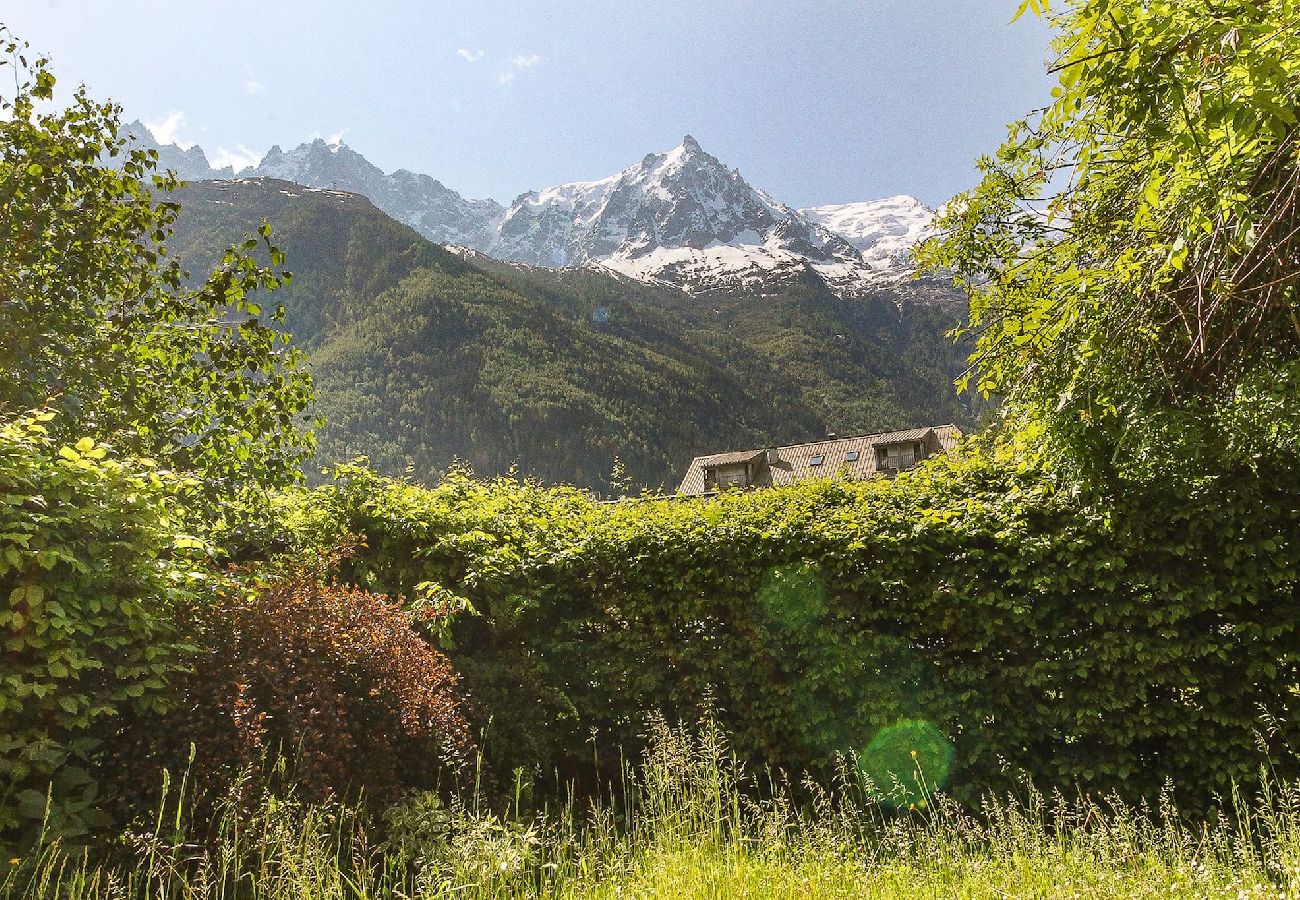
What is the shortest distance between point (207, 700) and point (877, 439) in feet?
118

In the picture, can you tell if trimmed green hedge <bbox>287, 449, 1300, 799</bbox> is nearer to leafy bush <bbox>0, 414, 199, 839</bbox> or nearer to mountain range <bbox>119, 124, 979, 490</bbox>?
leafy bush <bbox>0, 414, 199, 839</bbox>

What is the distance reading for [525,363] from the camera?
82500mm

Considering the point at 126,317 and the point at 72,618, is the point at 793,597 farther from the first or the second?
the point at 126,317

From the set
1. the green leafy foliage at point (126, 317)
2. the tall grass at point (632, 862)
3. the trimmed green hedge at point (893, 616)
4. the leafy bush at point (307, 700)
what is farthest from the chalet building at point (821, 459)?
the tall grass at point (632, 862)

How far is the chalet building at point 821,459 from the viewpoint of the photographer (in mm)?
35406

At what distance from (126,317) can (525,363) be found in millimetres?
77992

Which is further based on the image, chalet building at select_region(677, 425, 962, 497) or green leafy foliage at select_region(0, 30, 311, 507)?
chalet building at select_region(677, 425, 962, 497)

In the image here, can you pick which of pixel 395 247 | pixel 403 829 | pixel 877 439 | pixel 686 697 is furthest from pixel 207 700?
→ pixel 395 247

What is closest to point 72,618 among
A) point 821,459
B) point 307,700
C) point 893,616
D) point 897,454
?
point 307,700

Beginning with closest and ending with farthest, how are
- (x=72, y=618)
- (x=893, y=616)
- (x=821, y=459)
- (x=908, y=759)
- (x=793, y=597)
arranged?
1. (x=72, y=618)
2. (x=908, y=759)
3. (x=893, y=616)
4. (x=793, y=597)
5. (x=821, y=459)

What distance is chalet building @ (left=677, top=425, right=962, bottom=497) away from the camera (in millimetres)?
35406

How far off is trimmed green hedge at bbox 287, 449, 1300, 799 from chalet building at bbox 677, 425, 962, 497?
27978 millimetres

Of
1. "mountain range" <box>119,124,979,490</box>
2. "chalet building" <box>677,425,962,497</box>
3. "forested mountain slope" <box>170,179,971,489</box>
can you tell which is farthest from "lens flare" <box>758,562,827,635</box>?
"forested mountain slope" <box>170,179,971,489</box>

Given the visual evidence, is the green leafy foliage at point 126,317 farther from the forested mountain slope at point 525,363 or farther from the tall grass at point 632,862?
the forested mountain slope at point 525,363
